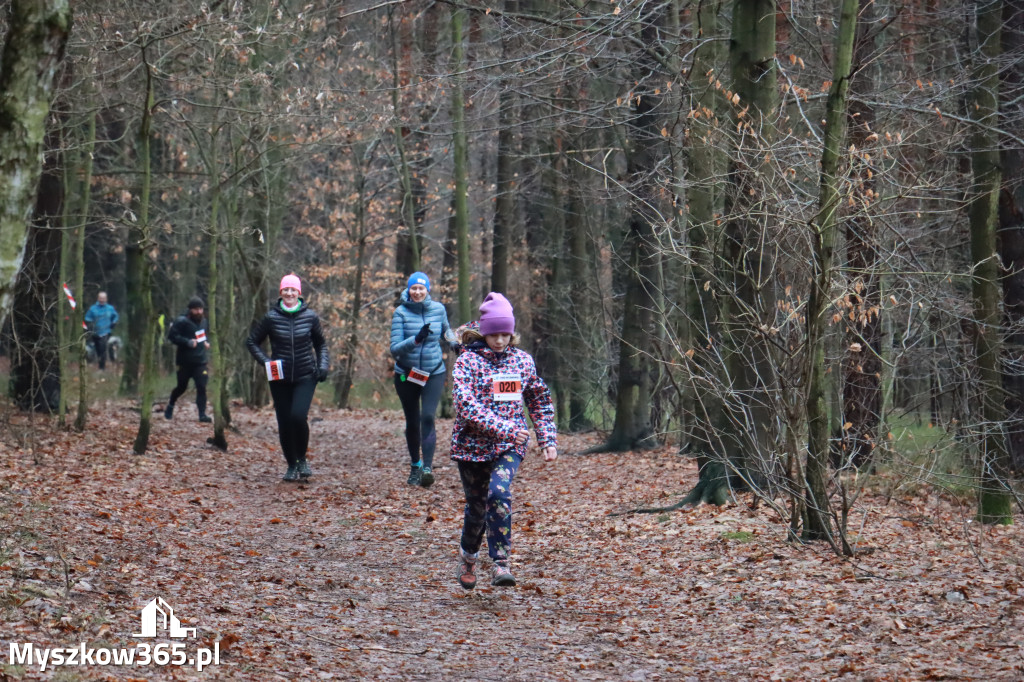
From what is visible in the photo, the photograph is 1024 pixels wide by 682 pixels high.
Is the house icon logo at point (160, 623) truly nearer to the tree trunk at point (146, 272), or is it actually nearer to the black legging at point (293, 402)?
the black legging at point (293, 402)

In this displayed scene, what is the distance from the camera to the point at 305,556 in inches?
337

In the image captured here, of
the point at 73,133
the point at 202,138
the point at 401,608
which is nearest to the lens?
the point at 401,608

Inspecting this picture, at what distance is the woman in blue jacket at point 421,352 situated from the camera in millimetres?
11828

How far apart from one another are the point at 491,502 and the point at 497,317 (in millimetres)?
1276

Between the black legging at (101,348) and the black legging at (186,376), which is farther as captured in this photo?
the black legging at (101,348)

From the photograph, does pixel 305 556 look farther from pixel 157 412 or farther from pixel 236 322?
pixel 236 322

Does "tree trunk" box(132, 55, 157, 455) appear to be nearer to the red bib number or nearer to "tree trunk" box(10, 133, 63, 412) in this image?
"tree trunk" box(10, 133, 63, 412)

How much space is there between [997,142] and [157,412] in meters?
14.6

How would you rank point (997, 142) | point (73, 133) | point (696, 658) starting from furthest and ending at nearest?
point (73, 133), point (997, 142), point (696, 658)

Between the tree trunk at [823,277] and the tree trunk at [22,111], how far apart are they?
15.4 ft

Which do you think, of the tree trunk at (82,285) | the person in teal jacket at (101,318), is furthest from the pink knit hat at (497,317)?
the person in teal jacket at (101,318)

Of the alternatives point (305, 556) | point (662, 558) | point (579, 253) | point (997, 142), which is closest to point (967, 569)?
point (662, 558)

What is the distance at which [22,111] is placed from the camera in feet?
17.2

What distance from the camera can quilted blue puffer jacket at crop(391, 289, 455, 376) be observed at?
11828 millimetres
